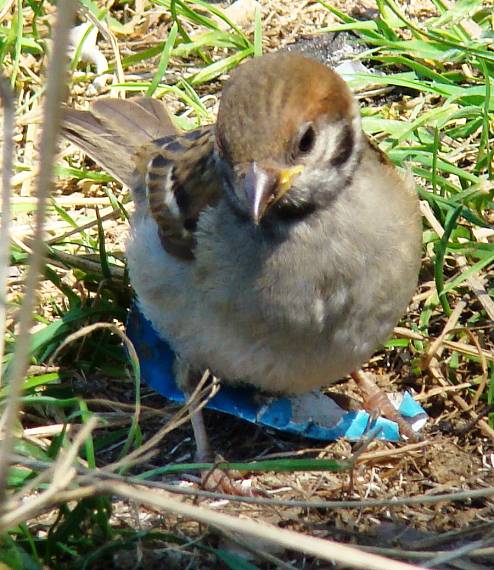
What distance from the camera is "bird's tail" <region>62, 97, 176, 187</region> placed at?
4.07 metres

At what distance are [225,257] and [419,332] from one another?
0.84 metres

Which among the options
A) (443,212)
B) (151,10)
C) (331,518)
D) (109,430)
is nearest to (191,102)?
(151,10)

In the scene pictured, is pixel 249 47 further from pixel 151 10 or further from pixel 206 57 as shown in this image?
pixel 151 10

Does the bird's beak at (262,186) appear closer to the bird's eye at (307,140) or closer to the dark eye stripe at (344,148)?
the bird's eye at (307,140)

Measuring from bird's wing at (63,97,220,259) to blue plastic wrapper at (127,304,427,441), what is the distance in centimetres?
41

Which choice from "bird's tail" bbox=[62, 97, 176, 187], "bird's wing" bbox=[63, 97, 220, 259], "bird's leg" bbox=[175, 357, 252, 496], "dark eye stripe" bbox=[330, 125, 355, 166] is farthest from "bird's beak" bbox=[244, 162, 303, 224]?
"bird's tail" bbox=[62, 97, 176, 187]

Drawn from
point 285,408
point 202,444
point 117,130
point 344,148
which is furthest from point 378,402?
point 117,130

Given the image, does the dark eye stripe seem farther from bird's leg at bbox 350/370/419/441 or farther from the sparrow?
bird's leg at bbox 350/370/419/441

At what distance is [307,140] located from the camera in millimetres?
2707

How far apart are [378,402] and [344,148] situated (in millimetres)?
893

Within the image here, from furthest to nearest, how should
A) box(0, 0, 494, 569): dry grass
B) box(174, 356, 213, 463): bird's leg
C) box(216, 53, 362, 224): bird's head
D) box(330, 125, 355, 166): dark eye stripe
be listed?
box(174, 356, 213, 463): bird's leg < box(330, 125, 355, 166): dark eye stripe < box(216, 53, 362, 224): bird's head < box(0, 0, 494, 569): dry grass

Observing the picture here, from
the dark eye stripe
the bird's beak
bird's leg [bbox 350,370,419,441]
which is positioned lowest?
bird's leg [bbox 350,370,419,441]

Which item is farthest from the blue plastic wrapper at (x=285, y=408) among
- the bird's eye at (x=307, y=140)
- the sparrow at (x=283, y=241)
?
the bird's eye at (x=307, y=140)

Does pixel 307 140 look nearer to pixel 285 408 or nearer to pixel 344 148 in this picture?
pixel 344 148
